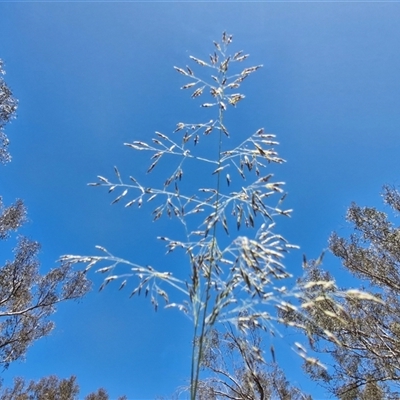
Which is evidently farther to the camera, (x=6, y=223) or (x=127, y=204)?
(x=6, y=223)

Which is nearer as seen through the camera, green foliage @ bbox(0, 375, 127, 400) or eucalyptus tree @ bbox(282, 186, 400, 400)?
eucalyptus tree @ bbox(282, 186, 400, 400)

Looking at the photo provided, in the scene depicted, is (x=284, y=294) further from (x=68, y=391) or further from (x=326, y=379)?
(x=68, y=391)

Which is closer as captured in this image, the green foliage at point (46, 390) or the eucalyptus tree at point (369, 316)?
the eucalyptus tree at point (369, 316)

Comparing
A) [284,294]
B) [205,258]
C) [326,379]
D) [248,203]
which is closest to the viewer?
[284,294]

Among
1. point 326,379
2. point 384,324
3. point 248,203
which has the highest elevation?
point 384,324

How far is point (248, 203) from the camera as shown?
5.23ft

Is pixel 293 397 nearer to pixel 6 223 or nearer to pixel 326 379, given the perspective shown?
pixel 326 379

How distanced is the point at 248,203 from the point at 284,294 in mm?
552

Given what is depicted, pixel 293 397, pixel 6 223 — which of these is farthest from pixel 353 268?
pixel 6 223

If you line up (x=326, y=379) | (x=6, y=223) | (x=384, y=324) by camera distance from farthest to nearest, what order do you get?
(x=6, y=223) → (x=326, y=379) → (x=384, y=324)

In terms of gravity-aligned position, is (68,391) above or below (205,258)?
above

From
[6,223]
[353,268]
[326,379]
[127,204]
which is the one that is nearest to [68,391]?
[6,223]

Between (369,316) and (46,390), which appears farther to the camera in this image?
(46,390)

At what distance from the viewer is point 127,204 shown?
1.71m
